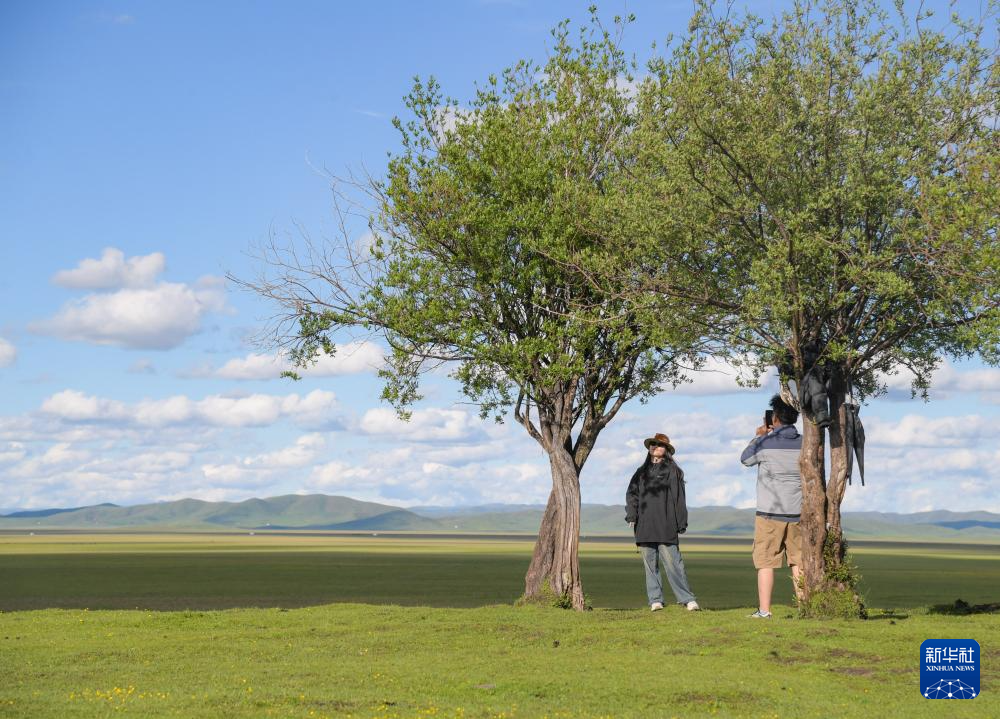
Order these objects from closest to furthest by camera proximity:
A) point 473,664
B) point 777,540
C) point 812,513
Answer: point 473,664 < point 812,513 < point 777,540

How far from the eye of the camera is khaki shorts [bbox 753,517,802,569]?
21.5 m

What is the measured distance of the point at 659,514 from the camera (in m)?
23.2

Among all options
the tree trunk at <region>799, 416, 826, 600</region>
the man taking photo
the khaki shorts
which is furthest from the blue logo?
the man taking photo

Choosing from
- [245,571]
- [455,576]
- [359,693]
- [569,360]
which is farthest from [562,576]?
[245,571]

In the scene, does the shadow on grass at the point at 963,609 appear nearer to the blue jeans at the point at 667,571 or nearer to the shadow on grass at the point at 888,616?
the shadow on grass at the point at 888,616

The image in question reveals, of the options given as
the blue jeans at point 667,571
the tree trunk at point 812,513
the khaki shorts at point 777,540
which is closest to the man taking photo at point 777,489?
the khaki shorts at point 777,540

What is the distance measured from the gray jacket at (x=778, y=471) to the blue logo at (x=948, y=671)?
18.1 ft

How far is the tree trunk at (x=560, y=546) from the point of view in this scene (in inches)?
1040

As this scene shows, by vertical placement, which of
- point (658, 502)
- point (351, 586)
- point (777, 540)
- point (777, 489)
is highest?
point (777, 489)

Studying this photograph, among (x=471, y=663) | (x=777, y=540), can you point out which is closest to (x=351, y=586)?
(x=777, y=540)

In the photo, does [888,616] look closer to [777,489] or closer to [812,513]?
[812,513]

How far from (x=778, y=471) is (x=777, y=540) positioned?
1.30 m

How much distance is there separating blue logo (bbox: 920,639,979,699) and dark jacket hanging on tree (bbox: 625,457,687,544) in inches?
286

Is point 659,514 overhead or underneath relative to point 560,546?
overhead
